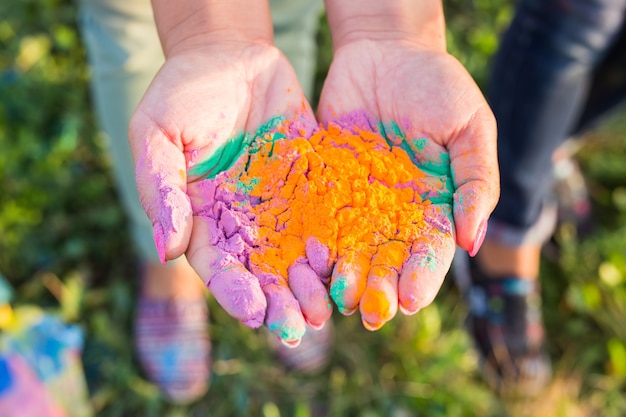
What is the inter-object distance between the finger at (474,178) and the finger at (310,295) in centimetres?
26

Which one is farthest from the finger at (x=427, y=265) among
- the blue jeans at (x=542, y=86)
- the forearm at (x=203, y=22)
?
the blue jeans at (x=542, y=86)

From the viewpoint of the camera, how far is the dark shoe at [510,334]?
2.03 metres

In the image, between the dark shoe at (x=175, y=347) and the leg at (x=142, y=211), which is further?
the dark shoe at (x=175, y=347)

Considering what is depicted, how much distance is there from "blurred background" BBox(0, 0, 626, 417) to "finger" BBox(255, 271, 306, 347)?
955 mm

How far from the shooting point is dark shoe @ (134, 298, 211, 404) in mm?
1954

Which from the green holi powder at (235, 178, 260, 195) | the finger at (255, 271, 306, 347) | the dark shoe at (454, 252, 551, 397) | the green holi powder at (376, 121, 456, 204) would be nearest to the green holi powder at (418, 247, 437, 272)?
the green holi powder at (376, 121, 456, 204)

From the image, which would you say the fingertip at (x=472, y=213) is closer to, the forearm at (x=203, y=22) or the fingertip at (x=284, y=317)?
the fingertip at (x=284, y=317)

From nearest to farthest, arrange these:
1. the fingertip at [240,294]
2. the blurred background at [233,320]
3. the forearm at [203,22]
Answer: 1. the fingertip at [240,294]
2. the forearm at [203,22]
3. the blurred background at [233,320]

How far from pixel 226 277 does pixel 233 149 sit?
1.02 feet

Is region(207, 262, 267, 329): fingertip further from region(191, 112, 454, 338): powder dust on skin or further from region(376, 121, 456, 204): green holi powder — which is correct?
region(376, 121, 456, 204): green holi powder

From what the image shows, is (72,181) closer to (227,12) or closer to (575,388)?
(227,12)

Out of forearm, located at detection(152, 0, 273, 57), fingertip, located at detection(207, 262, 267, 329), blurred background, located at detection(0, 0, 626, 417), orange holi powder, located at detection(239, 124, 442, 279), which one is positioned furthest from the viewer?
blurred background, located at detection(0, 0, 626, 417)

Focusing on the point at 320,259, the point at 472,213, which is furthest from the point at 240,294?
the point at 472,213

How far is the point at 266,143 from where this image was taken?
1.20 metres
